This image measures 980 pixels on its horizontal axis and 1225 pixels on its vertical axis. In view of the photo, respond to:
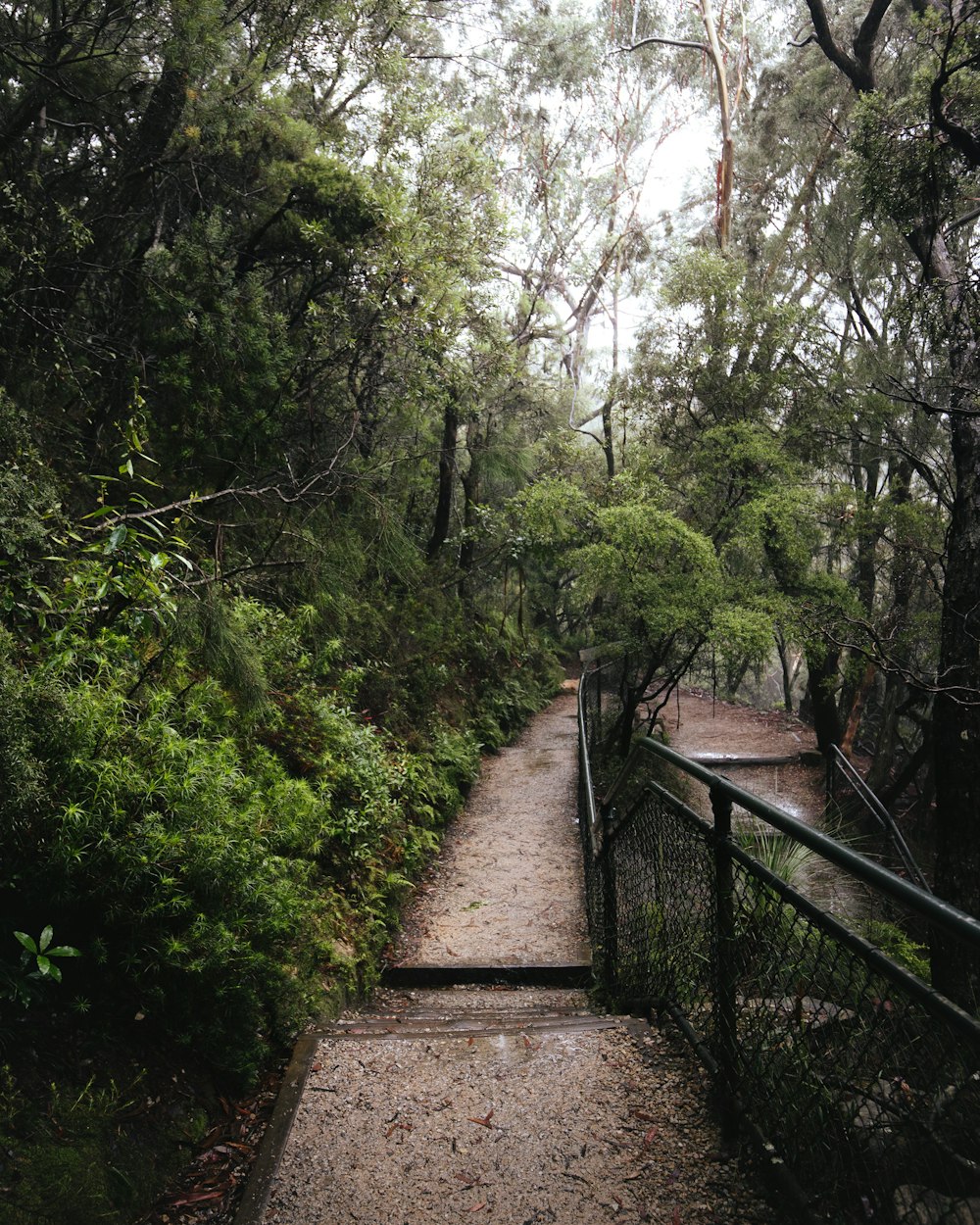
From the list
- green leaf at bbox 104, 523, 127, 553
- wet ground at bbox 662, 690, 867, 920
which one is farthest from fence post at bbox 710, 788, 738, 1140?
wet ground at bbox 662, 690, 867, 920

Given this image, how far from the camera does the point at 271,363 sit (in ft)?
23.1

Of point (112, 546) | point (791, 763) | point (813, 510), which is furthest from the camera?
point (791, 763)

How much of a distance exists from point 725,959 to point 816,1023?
35 centimetres

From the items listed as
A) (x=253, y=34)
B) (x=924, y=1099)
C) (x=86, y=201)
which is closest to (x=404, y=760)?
(x=86, y=201)

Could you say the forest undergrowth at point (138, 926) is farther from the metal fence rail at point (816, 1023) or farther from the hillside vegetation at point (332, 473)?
the metal fence rail at point (816, 1023)

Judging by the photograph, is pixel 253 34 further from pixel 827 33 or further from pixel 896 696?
pixel 896 696

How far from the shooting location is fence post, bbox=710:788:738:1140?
7.73 feet

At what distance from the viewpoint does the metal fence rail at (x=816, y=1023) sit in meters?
1.41

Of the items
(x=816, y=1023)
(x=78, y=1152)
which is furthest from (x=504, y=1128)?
(x=78, y=1152)

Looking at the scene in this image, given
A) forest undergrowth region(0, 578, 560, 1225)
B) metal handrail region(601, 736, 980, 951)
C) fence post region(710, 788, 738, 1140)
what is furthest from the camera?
fence post region(710, 788, 738, 1140)

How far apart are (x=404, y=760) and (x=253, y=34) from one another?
23.4ft

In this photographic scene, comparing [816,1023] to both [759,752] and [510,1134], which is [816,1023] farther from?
[759,752]

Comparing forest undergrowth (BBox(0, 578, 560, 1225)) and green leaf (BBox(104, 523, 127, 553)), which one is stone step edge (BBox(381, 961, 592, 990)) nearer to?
forest undergrowth (BBox(0, 578, 560, 1225))

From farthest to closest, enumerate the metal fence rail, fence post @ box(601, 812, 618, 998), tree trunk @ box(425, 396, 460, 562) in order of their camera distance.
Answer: tree trunk @ box(425, 396, 460, 562), fence post @ box(601, 812, 618, 998), the metal fence rail
